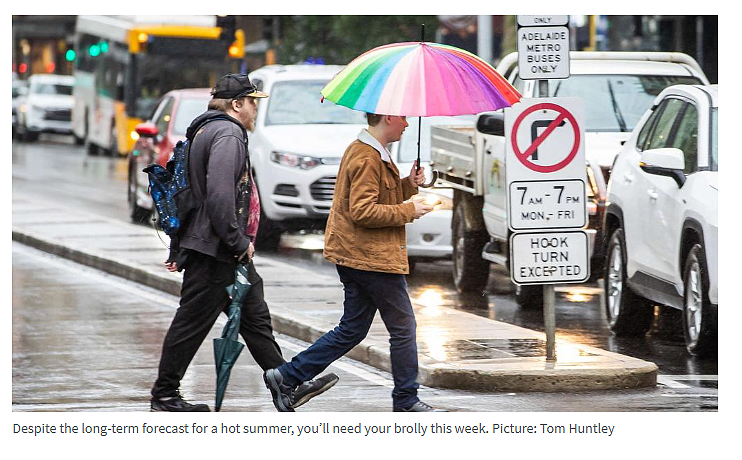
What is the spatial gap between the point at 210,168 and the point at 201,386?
209cm

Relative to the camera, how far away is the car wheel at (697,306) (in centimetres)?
952

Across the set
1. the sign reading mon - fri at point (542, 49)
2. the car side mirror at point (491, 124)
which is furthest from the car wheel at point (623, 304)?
the sign reading mon - fri at point (542, 49)

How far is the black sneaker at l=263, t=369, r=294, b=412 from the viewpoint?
7867 millimetres

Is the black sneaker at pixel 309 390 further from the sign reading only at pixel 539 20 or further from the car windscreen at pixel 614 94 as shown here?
the car windscreen at pixel 614 94

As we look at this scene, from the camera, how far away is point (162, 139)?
1989cm

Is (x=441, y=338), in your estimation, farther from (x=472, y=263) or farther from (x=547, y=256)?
(x=472, y=263)

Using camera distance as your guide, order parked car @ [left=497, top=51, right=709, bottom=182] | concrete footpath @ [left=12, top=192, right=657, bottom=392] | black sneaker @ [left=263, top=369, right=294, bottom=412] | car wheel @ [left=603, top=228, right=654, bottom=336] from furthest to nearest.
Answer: parked car @ [left=497, top=51, right=709, bottom=182] < car wheel @ [left=603, top=228, right=654, bottom=336] < concrete footpath @ [left=12, top=192, right=657, bottom=392] < black sneaker @ [left=263, top=369, right=294, bottom=412]

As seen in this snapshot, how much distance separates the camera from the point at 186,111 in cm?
2031

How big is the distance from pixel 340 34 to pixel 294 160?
58.2 ft

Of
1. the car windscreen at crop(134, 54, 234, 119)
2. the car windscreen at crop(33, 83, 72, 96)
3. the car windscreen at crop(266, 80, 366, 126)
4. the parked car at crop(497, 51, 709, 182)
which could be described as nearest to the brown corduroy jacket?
the parked car at crop(497, 51, 709, 182)

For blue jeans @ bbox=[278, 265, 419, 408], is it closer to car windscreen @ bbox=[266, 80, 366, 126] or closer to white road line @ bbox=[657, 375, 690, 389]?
white road line @ bbox=[657, 375, 690, 389]

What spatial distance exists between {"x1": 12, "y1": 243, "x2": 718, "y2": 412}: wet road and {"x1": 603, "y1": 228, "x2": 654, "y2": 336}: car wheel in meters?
1.98

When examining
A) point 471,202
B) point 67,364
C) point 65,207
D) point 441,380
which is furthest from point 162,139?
point 441,380

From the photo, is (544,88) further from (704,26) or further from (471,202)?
(704,26)
